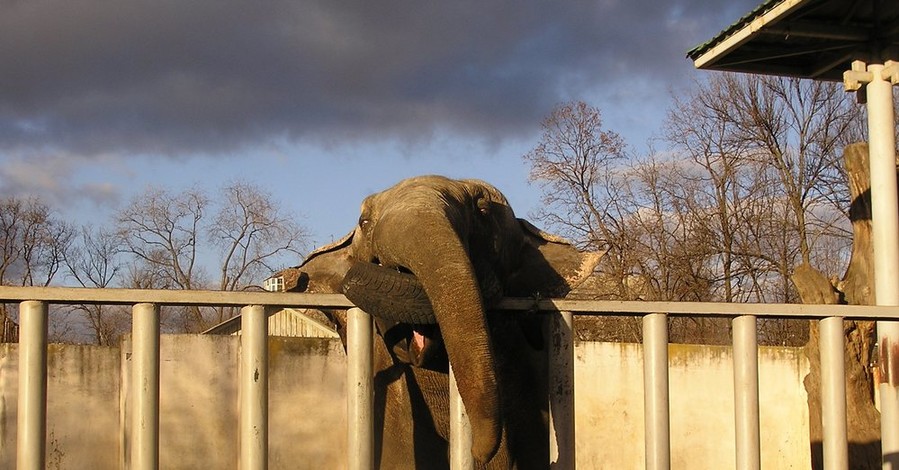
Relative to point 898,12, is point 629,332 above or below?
below

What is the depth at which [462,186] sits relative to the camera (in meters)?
4.52

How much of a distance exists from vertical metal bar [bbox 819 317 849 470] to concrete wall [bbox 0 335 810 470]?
583 centimetres

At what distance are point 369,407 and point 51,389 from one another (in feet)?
23.8

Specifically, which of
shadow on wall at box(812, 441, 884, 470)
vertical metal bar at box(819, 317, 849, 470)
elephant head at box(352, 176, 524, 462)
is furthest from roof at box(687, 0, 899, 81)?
vertical metal bar at box(819, 317, 849, 470)

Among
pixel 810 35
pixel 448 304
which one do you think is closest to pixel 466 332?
pixel 448 304

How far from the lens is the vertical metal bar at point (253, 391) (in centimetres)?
333

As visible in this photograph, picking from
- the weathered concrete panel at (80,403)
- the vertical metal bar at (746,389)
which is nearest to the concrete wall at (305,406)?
the weathered concrete panel at (80,403)

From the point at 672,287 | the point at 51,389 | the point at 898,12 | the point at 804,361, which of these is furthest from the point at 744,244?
the point at 51,389

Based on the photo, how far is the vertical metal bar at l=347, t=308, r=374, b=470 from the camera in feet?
11.3

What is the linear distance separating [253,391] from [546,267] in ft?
6.83

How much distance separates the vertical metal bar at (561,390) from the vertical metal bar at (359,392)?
0.63m

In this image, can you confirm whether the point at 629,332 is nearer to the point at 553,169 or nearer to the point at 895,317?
the point at 553,169

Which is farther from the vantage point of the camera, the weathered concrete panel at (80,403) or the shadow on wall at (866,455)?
the weathered concrete panel at (80,403)

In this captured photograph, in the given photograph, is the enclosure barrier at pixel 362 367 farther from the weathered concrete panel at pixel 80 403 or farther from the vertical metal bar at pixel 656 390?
the weathered concrete panel at pixel 80 403
